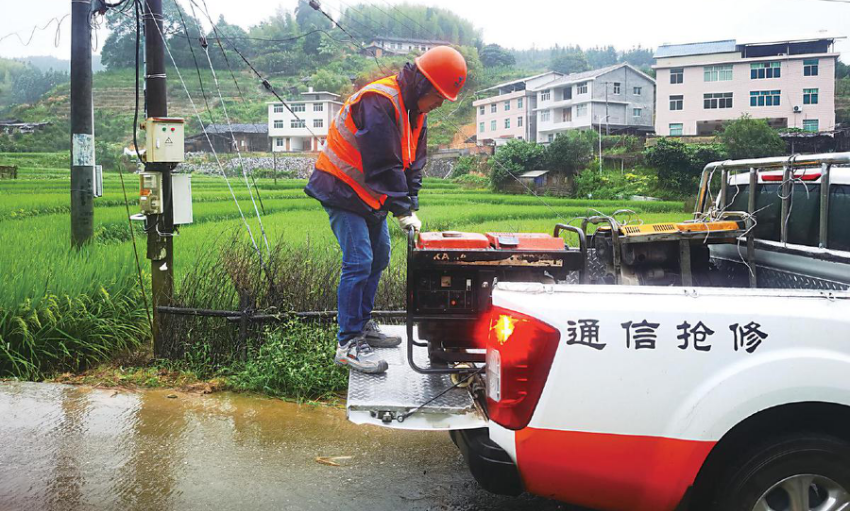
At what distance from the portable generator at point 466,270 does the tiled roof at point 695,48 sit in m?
8.18

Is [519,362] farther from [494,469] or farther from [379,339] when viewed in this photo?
[379,339]

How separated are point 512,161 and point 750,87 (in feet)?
11.1

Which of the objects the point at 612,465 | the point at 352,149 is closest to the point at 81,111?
the point at 352,149

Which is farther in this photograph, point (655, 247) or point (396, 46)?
point (396, 46)

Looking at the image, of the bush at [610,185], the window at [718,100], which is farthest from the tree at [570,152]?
the window at [718,100]

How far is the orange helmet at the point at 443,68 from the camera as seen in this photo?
3480 mm

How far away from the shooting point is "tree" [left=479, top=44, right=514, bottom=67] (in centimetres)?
1122

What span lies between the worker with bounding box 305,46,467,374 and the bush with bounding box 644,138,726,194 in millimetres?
6014

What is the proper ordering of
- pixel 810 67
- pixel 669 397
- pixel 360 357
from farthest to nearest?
pixel 810 67 → pixel 360 357 → pixel 669 397

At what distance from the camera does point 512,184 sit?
10547 millimetres

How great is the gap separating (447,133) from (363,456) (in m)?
7.78

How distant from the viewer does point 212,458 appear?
11.7 ft

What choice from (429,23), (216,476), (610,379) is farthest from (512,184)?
(610,379)

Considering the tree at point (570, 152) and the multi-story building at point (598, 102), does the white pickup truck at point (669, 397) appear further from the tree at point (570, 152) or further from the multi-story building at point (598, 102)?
the tree at point (570, 152)
